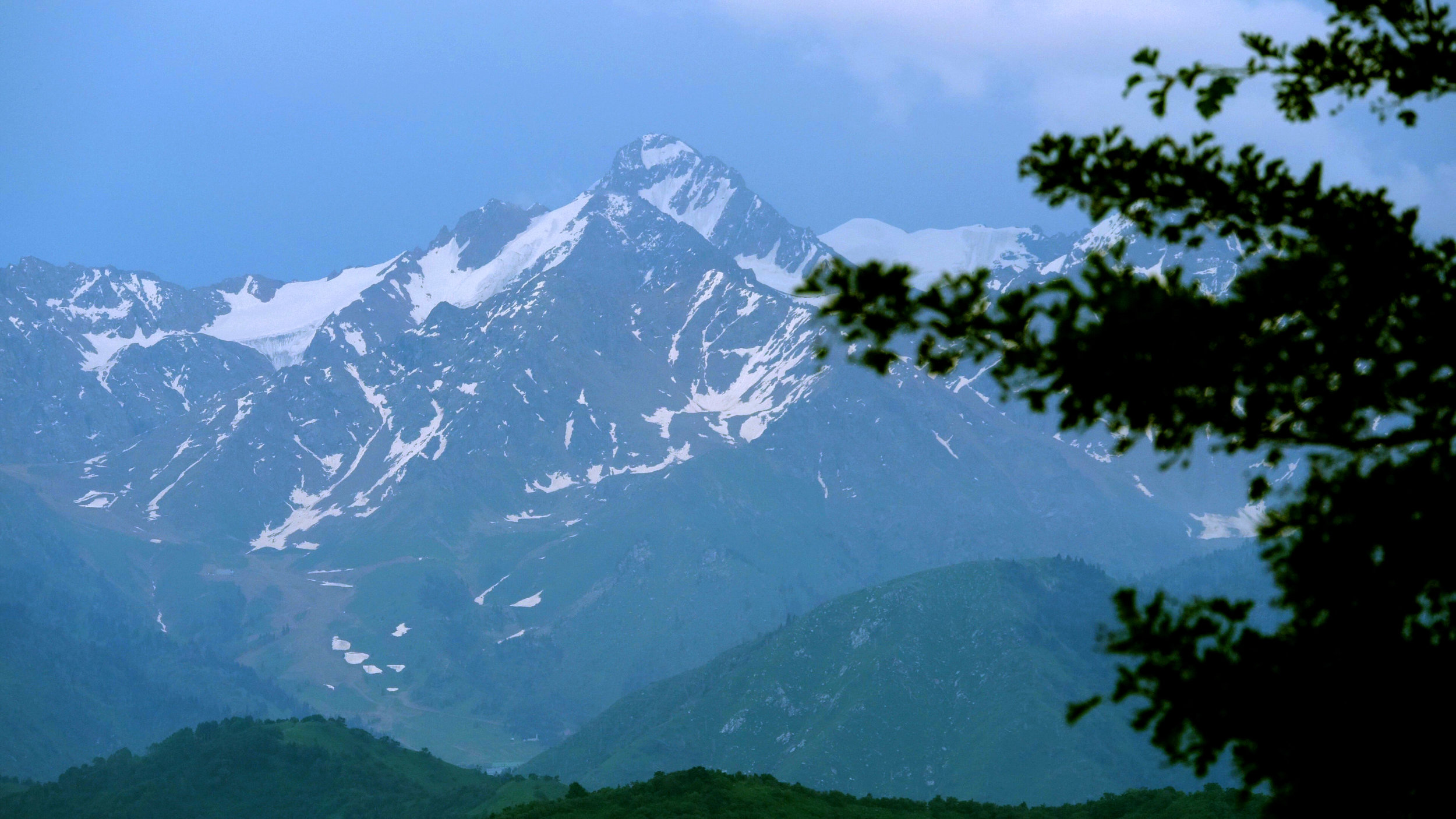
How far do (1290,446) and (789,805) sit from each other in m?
117

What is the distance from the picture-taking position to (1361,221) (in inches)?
516

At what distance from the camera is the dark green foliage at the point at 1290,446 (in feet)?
36.4

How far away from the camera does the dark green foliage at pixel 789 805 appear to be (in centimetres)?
11944

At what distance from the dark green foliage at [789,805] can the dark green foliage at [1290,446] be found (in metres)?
111

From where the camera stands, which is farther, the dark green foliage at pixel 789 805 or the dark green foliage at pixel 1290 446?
the dark green foliage at pixel 789 805

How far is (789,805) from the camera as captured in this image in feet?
404

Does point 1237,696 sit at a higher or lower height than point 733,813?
lower

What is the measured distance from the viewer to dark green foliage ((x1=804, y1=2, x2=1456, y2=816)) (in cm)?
→ 1110

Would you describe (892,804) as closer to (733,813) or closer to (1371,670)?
(733,813)

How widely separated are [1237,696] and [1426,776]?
61.2 inches

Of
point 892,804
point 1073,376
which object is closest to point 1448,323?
point 1073,376

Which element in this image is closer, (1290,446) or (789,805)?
(1290,446)

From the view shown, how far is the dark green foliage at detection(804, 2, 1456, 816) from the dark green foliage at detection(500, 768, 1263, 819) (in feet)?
364

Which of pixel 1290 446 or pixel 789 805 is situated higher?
pixel 789 805
